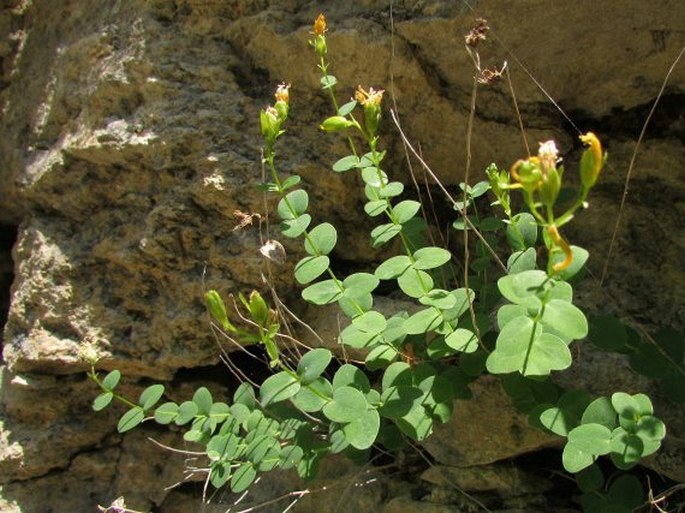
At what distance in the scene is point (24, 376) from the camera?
2098 millimetres

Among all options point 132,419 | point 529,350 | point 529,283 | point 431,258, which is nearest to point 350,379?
point 431,258

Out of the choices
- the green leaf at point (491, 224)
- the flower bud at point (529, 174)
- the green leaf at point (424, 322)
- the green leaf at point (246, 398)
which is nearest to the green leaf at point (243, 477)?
the green leaf at point (246, 398)

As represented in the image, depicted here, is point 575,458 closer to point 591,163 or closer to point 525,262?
point 525,262

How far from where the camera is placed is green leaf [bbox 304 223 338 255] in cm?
157

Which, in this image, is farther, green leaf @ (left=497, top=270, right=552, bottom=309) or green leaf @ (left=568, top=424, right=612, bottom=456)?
green leaf @ (left=568, top=424, right=612, bottom=456)

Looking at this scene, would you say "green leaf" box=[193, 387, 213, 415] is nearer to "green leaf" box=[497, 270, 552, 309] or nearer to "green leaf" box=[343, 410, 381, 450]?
"green leaf" box=[343, 410, 381, 450]

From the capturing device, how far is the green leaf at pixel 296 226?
1.53 meters

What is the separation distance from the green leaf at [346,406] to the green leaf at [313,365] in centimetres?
5

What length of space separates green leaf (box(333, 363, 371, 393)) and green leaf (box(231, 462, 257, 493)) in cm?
29

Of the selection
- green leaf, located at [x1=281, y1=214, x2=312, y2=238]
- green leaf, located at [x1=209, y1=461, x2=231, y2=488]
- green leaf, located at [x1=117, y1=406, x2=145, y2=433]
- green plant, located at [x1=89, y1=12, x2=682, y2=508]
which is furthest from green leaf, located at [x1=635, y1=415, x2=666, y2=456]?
green leaf, located at [x1=117, y1=406, x2=145, y2=433]

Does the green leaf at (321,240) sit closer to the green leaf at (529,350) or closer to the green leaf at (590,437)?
the green leaf at (529,350)

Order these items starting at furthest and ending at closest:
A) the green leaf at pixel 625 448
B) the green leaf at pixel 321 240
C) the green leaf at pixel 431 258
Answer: the green leaf at pixel 321 240
the green leaf at pixel 431 258
the green leaf at pixel 625 448

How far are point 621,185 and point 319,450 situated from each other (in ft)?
3.25

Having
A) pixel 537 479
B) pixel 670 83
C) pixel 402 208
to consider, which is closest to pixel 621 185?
pixel 670 83
